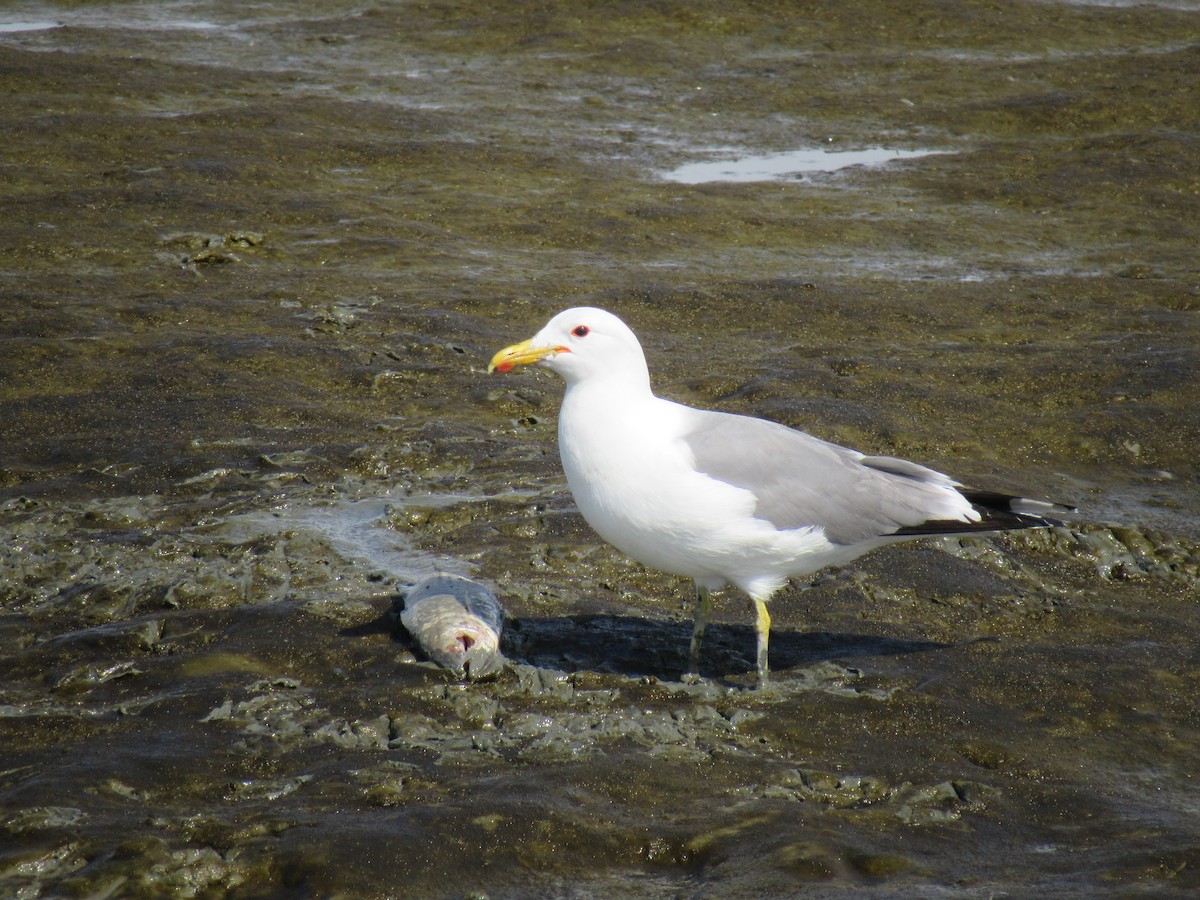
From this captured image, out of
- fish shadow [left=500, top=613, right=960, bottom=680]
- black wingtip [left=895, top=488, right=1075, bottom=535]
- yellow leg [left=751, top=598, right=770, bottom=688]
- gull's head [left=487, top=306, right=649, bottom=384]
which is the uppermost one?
gull's head [left=487, top=306, right=649, bottom=384]

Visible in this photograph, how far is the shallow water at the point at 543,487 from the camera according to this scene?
4961 mm

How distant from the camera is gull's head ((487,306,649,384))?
6.07 m

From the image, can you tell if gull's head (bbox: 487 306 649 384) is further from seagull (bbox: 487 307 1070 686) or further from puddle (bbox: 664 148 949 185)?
puddle (bbox: 664 148 949 185)

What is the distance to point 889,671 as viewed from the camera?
6.43 meters

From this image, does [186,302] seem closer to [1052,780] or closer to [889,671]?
[889,671]

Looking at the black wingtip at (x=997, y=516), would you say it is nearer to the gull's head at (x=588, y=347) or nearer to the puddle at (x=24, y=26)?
the gull's head at (x=588, y=347)

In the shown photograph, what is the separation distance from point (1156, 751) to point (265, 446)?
18.5ft

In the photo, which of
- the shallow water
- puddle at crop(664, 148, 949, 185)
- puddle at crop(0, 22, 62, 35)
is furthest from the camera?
puddle at crop(0, 22, 62, 35)

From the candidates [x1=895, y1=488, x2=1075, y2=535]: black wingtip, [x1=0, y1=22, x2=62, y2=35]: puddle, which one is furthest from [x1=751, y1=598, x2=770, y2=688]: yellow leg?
[x1=0, y1=22, x2=62, y2=35]: puddle

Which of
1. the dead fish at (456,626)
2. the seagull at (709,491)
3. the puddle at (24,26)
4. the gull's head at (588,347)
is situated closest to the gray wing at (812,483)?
the seagull at (709,491)

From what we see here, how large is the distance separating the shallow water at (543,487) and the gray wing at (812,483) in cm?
76


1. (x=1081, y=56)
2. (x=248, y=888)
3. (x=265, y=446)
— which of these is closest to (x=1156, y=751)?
(x=248, y=888)

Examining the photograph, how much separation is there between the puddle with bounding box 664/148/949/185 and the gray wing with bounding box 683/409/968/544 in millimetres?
10632

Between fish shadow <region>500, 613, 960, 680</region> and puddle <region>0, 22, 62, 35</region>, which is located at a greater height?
puddle <region>0, 22, 62, 35</region>
